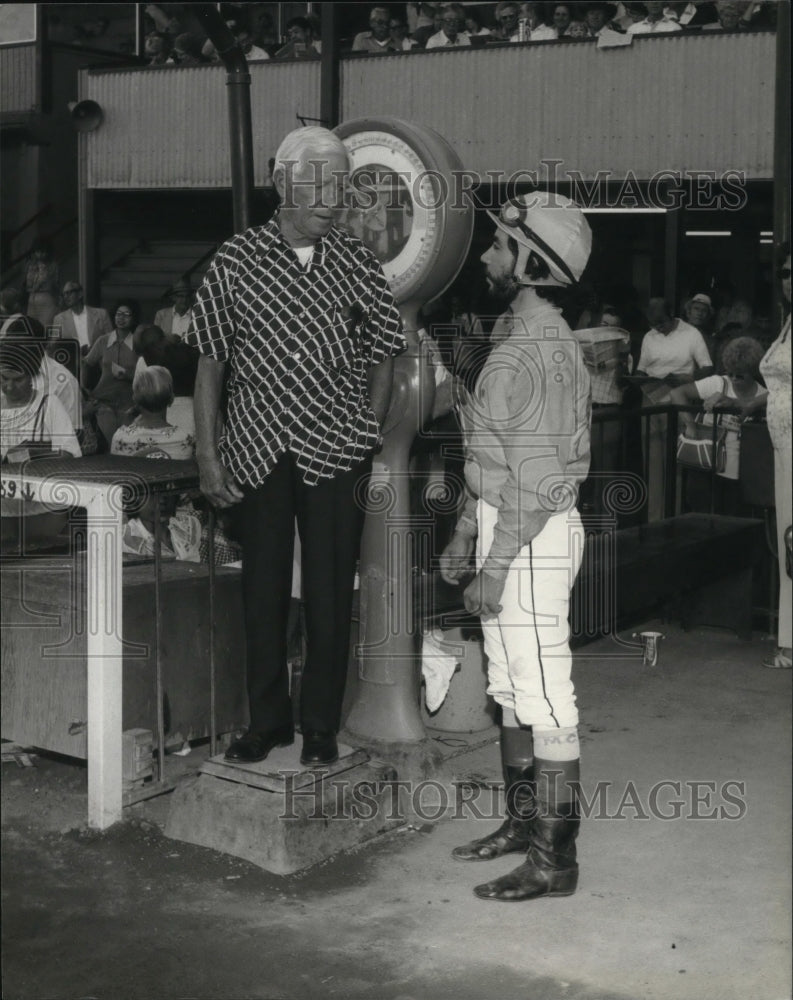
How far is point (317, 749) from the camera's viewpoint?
4566mm

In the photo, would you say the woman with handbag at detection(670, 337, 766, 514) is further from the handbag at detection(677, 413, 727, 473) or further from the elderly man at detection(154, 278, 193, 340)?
the elderly man at detection(154, 278, 193, 340)

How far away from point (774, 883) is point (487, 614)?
1.18 meters

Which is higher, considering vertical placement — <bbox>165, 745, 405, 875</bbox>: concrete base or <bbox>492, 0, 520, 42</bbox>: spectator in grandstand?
<bbox>492, 0, 520, 42</bbox>: spectator in grandstand

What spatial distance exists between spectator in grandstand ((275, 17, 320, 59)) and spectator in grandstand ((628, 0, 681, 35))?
4.66m

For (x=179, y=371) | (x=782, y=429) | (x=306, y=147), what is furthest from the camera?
(x=179, y=371)

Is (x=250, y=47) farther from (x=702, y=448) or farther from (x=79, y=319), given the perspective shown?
(x=702, y=448)

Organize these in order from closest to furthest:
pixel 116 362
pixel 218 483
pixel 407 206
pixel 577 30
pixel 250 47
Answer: pixel 218 483
pixel 407 206
pixel 116 362
pixel 577 30
pixel 250 47

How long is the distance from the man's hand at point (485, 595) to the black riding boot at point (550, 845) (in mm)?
464

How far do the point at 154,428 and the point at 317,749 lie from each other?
2.35m

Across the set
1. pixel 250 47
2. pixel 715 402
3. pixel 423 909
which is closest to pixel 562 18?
pixel 250 47

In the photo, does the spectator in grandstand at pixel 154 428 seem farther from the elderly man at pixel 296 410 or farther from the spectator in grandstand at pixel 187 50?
the spectator in grandstand at pixel 187 50

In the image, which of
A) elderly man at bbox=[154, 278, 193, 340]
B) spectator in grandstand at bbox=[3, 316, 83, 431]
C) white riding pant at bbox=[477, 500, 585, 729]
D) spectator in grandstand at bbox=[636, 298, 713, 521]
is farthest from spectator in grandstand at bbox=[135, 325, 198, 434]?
elderly man at bbox=[154, 278, 193, 340]

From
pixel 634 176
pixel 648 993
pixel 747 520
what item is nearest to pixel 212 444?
pixel 648 993

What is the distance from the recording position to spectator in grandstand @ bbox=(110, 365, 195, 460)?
6398 mm
